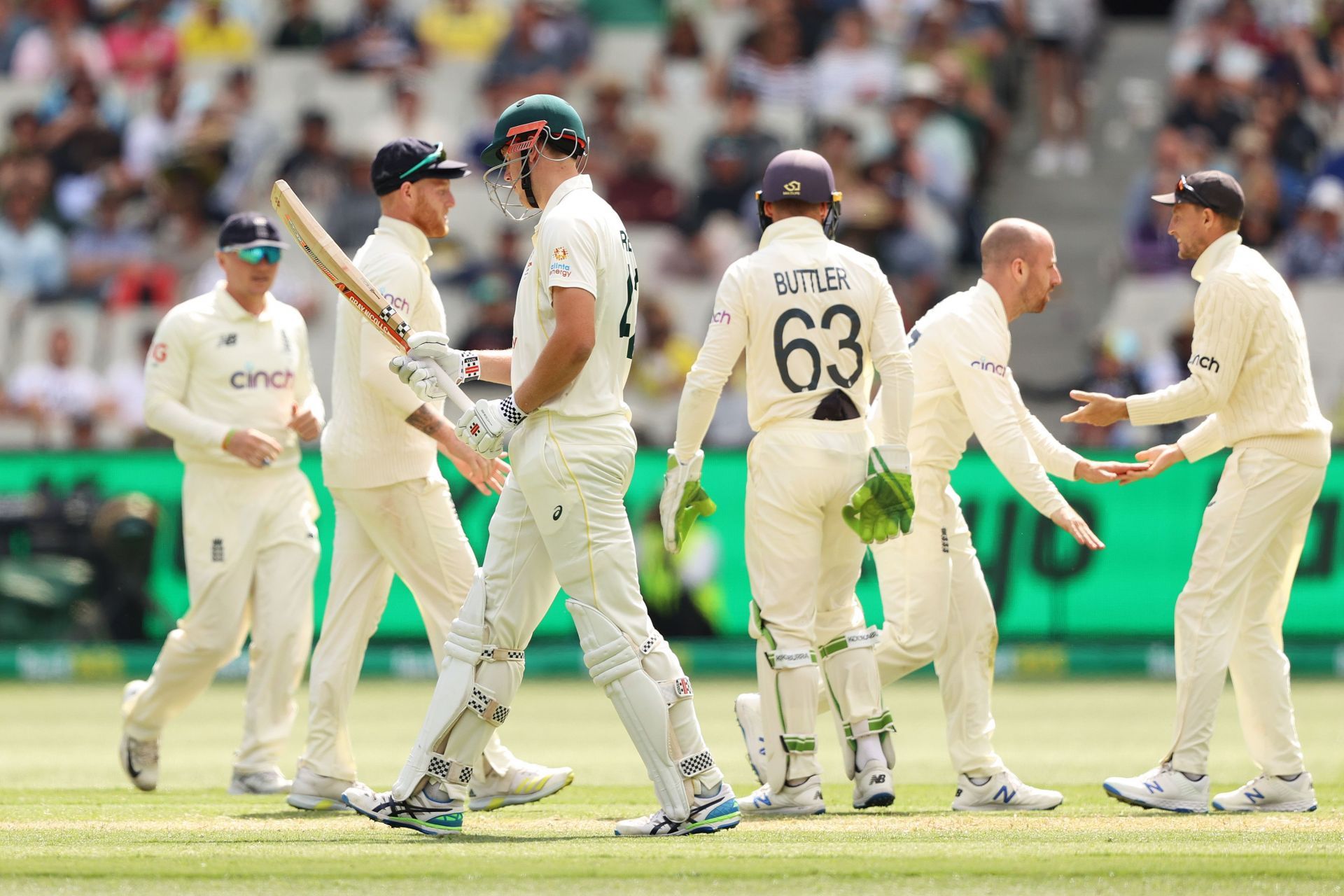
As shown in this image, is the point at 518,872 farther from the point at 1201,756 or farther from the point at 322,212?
the point at 322,212

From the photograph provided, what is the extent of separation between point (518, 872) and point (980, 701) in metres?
2.84

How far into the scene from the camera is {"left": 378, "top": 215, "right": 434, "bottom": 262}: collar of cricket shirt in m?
8.13

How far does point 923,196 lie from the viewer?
18062mm

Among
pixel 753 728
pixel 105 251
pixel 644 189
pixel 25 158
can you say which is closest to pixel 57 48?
pixel 25 158

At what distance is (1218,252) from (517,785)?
374 centimetres

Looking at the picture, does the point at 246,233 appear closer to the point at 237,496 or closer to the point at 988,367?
the point at 237,496

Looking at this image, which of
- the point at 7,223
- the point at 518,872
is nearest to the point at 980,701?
the point at 518,872

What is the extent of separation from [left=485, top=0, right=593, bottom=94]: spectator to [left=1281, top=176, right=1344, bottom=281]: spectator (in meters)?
7.63

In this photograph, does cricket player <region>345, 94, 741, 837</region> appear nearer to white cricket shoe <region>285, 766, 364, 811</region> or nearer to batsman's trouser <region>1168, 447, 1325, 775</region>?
white cricket shoe <region>285, 766, 364, 811</region>

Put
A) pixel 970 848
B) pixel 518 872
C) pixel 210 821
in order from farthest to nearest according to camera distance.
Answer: pixel 210 821, pixel 970 848, pixel 518 872

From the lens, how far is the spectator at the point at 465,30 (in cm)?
2075

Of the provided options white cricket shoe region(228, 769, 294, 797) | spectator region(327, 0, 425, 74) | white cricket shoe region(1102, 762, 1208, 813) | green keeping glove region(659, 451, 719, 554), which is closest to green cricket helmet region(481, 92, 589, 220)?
green keeping glove region(659, 451, 719, 554)

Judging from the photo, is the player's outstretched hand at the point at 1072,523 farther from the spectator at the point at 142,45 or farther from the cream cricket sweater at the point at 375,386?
the spectator at the point at 142,45

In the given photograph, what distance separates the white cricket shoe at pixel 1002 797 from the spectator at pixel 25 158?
48.4ft
